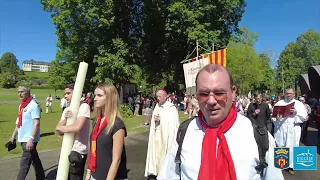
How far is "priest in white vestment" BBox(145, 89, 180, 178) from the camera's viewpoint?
629cm

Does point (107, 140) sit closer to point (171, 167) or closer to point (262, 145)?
point (171, 167)

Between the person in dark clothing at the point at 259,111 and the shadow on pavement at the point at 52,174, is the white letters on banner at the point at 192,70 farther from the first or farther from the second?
the shadow on pavement at the point at 52,174

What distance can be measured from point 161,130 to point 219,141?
15.3 ft

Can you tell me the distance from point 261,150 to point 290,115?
252 inches

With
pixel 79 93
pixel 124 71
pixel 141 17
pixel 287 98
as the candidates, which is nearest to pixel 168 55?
pixel 141 17

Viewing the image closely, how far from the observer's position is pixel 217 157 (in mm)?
1773

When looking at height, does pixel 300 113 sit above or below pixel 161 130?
above

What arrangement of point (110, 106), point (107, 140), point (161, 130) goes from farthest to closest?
1. point (161, 130)
2. point (110, 106)
3. point (107, 140)

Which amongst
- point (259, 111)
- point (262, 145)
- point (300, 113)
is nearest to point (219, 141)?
point (262, 145)

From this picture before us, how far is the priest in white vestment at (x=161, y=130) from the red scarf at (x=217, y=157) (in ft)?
14.5

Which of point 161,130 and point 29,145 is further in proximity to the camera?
point 161,130

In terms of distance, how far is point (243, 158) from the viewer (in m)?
1.77

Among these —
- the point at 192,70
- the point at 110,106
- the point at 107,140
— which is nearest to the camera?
the point at 107,140

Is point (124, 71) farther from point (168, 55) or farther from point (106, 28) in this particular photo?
point (168, 55)
